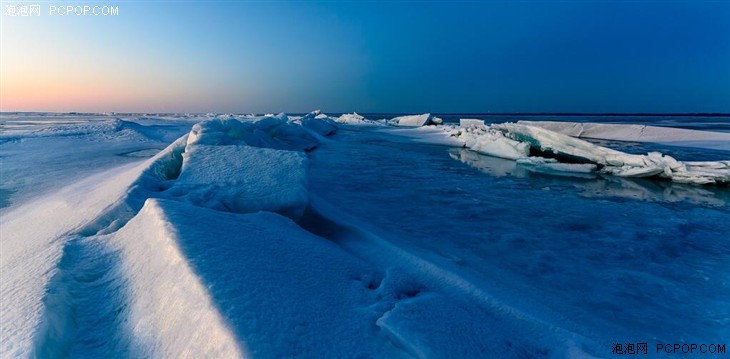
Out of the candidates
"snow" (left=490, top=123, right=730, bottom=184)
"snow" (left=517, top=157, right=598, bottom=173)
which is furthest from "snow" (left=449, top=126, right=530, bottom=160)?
"snow" (left=517, top=157, right=598, bottom=173)

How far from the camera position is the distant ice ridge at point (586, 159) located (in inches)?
263

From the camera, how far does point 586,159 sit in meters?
8.65

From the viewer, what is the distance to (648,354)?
171 centimetres

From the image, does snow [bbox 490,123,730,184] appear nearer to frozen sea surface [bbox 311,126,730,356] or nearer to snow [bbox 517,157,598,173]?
snow [bbox 517,157,598,173]

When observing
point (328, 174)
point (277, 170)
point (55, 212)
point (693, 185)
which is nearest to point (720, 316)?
point (277, 170)

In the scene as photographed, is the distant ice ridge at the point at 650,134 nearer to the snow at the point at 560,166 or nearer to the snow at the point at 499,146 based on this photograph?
the snow at the point at 499,146

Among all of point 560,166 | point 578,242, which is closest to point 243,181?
point 578,242

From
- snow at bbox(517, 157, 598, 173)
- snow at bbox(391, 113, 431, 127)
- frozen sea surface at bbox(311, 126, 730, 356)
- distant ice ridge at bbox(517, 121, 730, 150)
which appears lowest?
frozen sea surface at bbox(311, 126, 730, 356)

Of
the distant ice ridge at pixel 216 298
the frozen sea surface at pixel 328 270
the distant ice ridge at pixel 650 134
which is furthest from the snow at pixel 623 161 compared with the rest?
the distant ice ridge at pixel 650 134

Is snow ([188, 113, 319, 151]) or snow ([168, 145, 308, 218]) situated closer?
snow ([168, 145, 308, 218])

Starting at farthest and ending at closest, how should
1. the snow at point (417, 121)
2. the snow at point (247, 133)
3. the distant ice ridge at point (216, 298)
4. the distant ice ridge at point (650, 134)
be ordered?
the snow at point (417, 121)
the distant ice ridge at point (650, 134)
the snow at point (247, 133)
the distant ice ridge at point (216, 298)

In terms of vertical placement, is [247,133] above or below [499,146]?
above

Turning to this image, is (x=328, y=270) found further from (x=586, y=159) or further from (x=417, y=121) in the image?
(x=417, y=121)

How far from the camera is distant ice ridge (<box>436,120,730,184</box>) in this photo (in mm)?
6668
